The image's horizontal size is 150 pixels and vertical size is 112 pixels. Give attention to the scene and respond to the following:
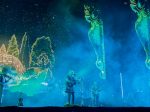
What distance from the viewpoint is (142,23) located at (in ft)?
73.9

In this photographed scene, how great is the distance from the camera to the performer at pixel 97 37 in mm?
21609

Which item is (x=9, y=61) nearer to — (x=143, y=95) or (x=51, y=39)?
(x=51, y=39)

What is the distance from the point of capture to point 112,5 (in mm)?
22938

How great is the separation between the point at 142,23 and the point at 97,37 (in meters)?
3.80

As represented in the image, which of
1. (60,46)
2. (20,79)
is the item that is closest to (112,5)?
(60,46)

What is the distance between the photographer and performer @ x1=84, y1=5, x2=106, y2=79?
21.6 metres

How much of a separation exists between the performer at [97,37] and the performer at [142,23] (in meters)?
2.92
